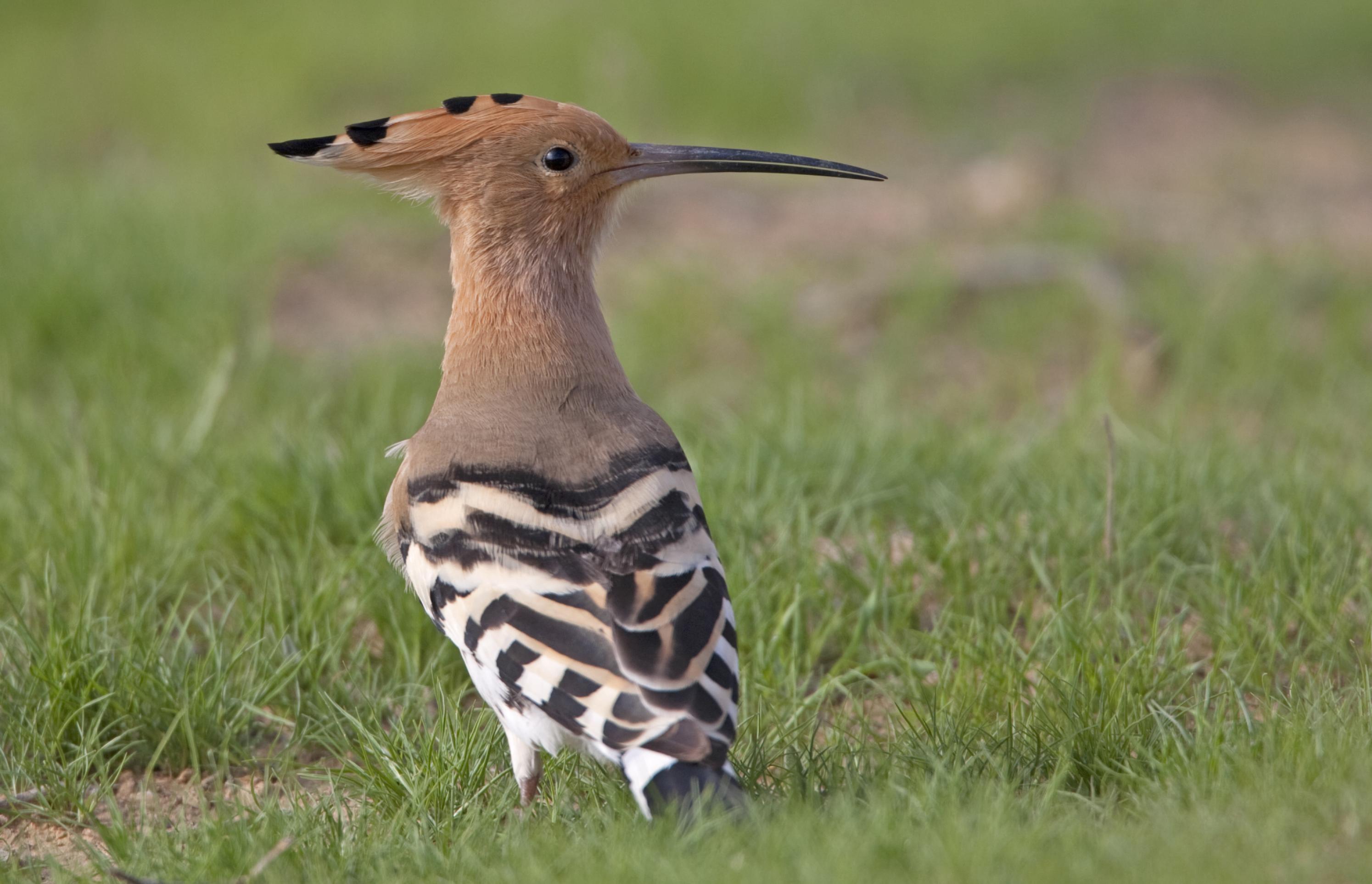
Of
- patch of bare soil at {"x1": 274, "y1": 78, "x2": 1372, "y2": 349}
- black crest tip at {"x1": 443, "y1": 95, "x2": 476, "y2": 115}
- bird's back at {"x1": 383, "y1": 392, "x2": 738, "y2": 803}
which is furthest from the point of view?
patch of bare soil at {"x1": 274, "y1": 78, "x2": 1372, "y2": 349}

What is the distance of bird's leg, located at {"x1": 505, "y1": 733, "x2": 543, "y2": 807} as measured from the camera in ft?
7.36

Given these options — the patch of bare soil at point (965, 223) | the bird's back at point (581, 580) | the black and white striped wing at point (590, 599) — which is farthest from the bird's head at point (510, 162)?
the patch of bare soil at point (965, 223)

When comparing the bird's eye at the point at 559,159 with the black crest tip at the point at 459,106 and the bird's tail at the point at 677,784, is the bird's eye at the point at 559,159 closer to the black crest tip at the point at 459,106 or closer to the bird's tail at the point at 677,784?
the black crest tip at the point at 459,106

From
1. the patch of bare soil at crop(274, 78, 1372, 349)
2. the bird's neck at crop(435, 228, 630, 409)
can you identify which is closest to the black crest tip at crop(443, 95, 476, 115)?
the bird's neck at crop(435, 228, 630, 409)

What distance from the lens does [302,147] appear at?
254 cm

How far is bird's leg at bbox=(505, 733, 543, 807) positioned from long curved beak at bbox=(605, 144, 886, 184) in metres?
1.10

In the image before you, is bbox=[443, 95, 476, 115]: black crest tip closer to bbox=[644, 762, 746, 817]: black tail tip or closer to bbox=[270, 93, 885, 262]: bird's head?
bbox=[270, 93, 885, 262]: bird's head

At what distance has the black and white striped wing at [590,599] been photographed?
2.02 metres

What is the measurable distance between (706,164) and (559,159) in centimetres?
28

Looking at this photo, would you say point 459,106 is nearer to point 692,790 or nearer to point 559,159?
point 559,159

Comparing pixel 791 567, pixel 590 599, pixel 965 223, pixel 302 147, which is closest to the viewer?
pixel 590 599

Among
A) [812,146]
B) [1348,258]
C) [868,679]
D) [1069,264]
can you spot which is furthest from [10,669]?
[812,146]

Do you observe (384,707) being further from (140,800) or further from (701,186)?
(701,186)

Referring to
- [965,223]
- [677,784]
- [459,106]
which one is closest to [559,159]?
[459,106]
